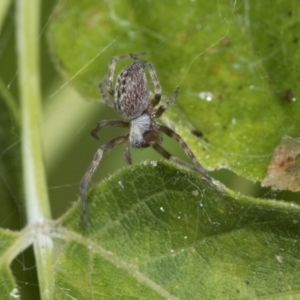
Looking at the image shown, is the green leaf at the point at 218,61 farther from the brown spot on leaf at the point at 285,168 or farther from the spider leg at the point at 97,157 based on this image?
the spider leg at the point at 97,157

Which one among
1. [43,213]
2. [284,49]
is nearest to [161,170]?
[43,213]

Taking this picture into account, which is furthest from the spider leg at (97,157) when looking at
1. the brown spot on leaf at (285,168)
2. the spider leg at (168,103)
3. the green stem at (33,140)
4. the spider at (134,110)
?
the brown spot on leaf at (285,168)

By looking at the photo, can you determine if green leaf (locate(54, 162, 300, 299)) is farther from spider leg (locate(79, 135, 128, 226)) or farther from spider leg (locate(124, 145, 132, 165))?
spider leg (locate(124, 145, 132, 165))

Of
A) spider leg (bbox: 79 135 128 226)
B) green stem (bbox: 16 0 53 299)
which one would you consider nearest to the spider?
spider leg (bbox: 79 135 128 226)

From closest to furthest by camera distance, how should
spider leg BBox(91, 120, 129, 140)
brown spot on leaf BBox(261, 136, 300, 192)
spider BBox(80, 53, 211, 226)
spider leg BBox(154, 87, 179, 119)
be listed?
brown spot on leaf BBox(261, 136, 300, 192)
spider leg BBox(154, 87, 179, 119)
spider BBox(80, 53, 211, 226)
spider leg BBox(91, 120, 129, 140)

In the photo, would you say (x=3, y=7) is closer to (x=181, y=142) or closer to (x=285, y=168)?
(x=181, y=142)

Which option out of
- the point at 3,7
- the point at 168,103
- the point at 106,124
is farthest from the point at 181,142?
the point at 3,7
